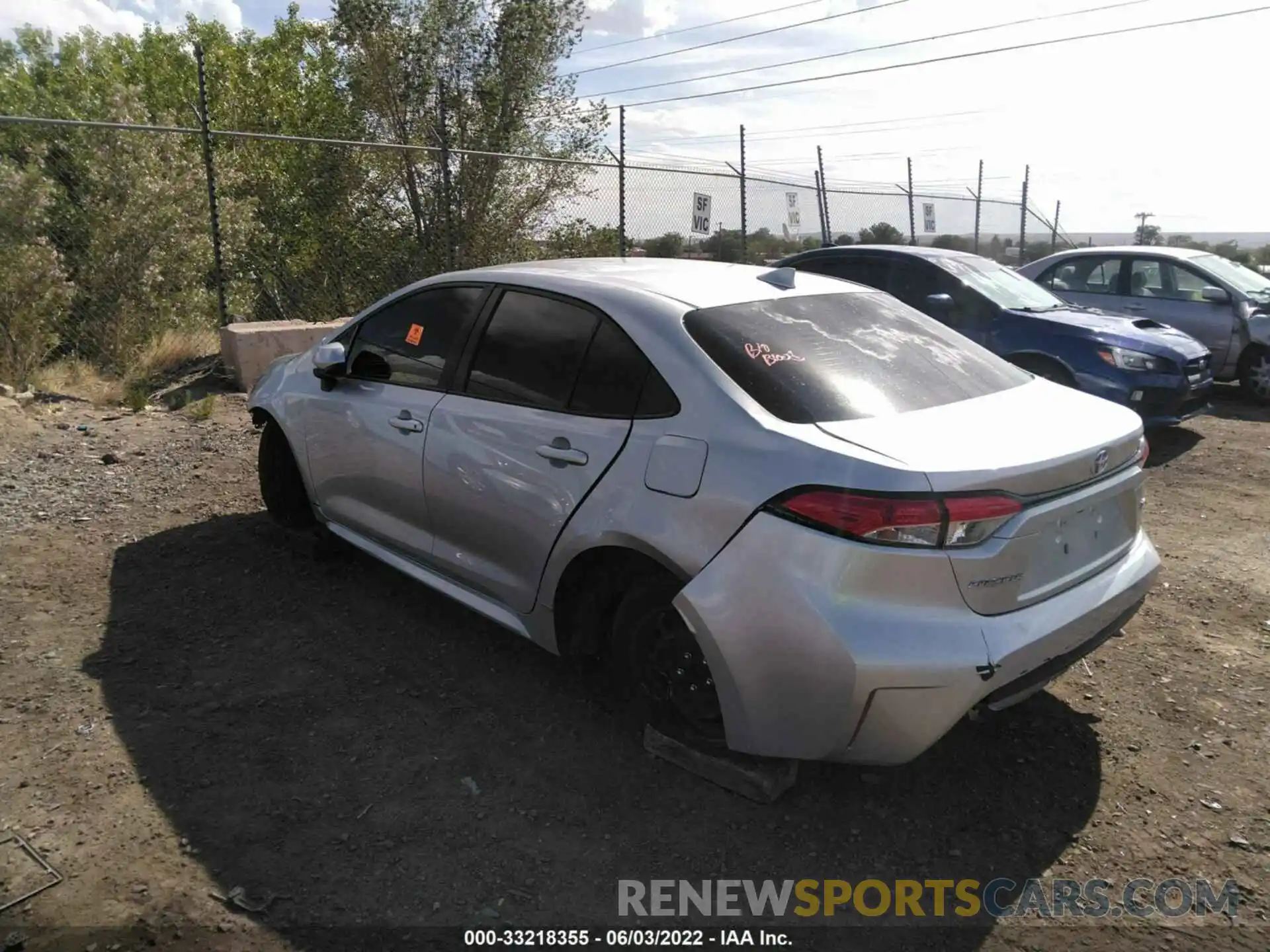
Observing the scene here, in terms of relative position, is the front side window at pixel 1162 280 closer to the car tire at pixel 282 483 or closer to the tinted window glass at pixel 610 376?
the tinted window glass at pixel 610 376

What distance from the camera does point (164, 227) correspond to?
1067 cm

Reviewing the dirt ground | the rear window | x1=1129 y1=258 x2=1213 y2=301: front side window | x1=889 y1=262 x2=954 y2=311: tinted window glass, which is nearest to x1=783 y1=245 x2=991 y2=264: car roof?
x1=889 y1=262 x2=954 y2=311: tinted window glass

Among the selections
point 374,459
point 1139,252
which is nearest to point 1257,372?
point 1139,252

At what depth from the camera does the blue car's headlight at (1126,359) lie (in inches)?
291

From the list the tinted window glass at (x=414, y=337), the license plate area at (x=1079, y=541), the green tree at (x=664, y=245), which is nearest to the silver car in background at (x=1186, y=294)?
the green tree at (x=664, y=245)

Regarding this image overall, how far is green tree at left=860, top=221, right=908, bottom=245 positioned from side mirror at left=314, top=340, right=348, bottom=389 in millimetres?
15263

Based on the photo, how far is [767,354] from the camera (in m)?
3.15

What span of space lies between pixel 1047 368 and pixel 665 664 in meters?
5.74

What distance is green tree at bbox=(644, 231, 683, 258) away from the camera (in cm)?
1385

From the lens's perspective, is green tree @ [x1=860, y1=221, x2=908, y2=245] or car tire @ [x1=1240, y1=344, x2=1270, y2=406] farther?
green tree @ [x1=860, y1=221, x2=908, y2=245]

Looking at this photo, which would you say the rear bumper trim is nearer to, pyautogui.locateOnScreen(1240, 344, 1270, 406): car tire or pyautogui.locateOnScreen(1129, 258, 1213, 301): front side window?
pyautogui.locateOnScreen(1240, 344, 1270, 406): car tire

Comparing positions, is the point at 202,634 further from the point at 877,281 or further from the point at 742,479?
the point at 877,281

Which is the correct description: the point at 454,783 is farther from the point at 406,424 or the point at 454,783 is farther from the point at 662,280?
the point at 662,280

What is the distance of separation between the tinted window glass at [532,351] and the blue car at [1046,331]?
146 inches
